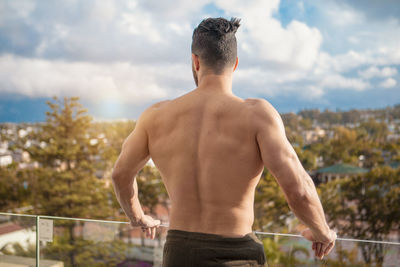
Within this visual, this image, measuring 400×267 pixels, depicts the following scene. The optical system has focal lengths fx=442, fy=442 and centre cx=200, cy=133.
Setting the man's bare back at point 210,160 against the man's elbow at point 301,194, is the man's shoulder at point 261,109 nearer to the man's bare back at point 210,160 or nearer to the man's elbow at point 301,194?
the man's bare back at point 210,160

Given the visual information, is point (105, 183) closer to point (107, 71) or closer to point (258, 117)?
point (107, 71)

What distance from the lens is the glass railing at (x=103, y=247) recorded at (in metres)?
1.89

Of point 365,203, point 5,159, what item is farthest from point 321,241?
point 5,159

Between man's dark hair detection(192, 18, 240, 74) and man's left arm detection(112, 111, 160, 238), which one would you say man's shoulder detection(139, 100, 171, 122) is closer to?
man's left arm detection(112, 111, 160, 238)

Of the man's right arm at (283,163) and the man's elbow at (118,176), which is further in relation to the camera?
the man's elbow at (118,176)

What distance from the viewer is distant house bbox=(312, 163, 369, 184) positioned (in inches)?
771

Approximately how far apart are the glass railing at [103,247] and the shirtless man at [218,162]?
2.31ft

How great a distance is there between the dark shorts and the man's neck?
40cm

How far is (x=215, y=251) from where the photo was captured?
1.17 metres

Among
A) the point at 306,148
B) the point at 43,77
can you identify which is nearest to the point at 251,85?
the point at 306,148

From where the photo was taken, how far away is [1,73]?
1055 inches

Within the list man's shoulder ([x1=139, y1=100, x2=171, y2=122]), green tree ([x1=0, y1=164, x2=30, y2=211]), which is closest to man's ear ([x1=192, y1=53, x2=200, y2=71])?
man's shoulder ([x1=139, y1=100, x2=171, y2=122])

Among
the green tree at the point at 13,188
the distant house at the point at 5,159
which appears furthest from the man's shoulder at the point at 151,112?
the distant house at the point at 5,159

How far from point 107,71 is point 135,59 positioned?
6.89 ft
